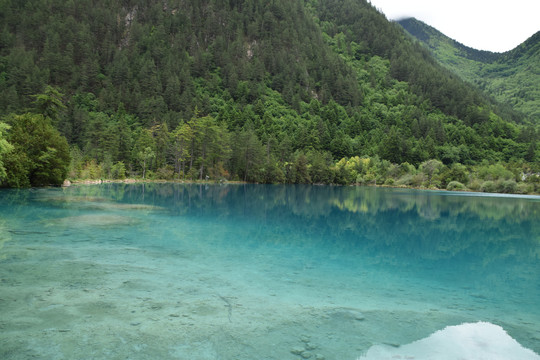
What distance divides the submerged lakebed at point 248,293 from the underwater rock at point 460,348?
0.13 ft

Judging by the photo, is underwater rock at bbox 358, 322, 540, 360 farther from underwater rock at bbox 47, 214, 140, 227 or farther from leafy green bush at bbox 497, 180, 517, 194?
leafy green bush at bbox 497, 180, 517, 194

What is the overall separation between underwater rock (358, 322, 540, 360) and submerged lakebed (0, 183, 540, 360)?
0.04m

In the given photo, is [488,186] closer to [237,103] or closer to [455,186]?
[455,186]

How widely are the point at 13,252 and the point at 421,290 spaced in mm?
13165

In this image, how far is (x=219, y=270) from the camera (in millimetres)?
10688

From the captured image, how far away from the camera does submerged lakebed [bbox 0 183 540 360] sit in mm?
6074

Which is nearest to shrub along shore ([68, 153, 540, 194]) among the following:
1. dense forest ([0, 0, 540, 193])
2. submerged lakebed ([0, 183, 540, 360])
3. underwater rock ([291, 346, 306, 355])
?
dense forest ([0, 0, 540, 193])

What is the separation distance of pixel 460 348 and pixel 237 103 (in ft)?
412

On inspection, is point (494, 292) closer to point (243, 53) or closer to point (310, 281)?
point (310, 281)

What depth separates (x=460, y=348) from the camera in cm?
643

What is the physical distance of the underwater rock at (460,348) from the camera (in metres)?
6.06

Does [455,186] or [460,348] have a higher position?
[455,186]

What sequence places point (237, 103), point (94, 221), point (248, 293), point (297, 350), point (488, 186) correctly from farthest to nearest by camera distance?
point (237, 103) → point (488, 186) → point (94, 221) → point (248, 293) → point (297, 350)

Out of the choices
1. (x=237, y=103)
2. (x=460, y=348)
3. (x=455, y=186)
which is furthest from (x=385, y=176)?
(x=460, y=348)
